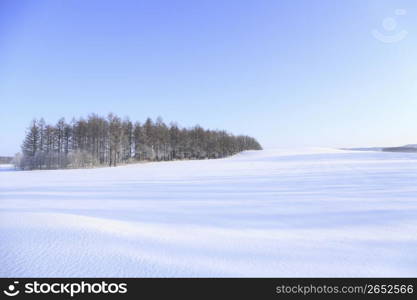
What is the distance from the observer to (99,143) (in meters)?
44.8

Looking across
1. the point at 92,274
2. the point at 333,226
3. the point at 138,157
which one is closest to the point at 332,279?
the point at 333,226

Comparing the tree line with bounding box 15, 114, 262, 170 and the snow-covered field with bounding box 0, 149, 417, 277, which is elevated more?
the tree line with bounding box 15, 114, 262, 170

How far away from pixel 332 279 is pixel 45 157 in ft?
134

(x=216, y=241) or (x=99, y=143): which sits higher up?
(x=99, y=143)

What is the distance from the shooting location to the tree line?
3388 cm

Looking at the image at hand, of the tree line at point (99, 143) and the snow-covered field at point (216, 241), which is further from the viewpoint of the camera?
the tree line at point (99, 143)

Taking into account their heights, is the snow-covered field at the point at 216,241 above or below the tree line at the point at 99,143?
below

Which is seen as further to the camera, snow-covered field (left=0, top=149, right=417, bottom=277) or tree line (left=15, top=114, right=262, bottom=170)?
tree line (left=15, top=114, right=262, bottom=170)

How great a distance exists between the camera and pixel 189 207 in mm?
6012

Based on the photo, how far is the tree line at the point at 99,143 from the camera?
33875 mm

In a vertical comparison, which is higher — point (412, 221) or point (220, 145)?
point (220, 145)

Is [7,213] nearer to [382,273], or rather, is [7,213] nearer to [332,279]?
[332,279]

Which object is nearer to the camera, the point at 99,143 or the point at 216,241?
the point at 216,241

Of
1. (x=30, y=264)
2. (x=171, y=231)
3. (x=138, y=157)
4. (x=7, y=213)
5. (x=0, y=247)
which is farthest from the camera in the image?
(x=138, y=157)
